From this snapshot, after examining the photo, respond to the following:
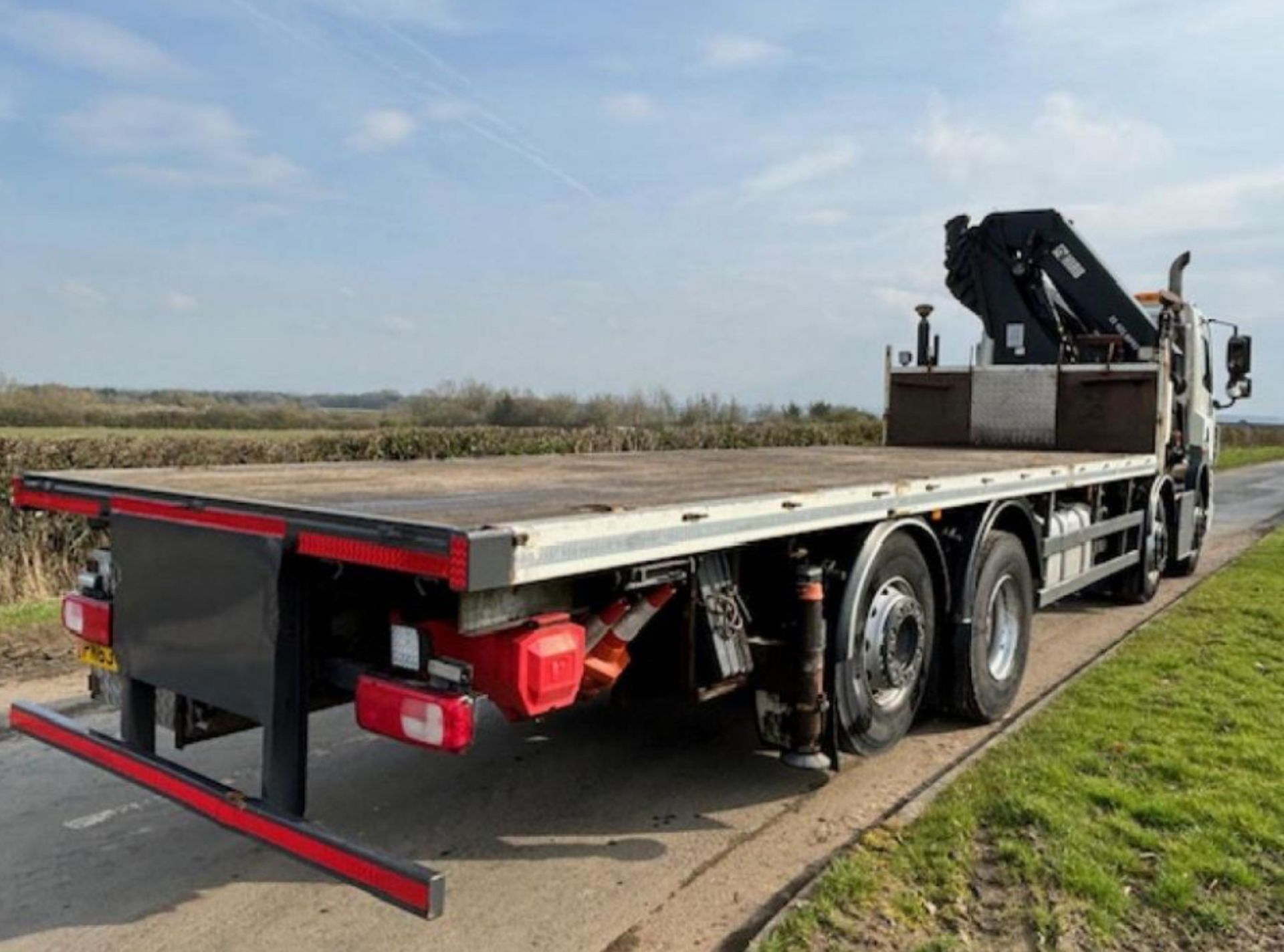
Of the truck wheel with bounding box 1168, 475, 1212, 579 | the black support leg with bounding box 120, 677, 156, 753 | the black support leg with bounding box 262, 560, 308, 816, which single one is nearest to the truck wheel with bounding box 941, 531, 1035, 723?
the black support leg with bounding box 262, 560, 308, 816

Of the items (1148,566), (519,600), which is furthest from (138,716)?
(1148,566)

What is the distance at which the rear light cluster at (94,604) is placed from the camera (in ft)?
13.0

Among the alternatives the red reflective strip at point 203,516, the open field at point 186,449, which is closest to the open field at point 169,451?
the open field at point 186,449

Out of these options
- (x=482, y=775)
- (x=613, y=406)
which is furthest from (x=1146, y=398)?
(x=613, y=406)

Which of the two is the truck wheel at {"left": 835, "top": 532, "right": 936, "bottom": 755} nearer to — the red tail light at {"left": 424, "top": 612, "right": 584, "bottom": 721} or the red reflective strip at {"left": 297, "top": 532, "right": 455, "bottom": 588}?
the red tail light at {"left": 424, "top": 612, "right": 584, "bottom": 721}

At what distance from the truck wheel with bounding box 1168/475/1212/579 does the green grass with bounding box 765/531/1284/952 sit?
5.61 meters

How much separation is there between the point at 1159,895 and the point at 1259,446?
6101cm

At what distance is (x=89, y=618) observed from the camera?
3988 millimetres

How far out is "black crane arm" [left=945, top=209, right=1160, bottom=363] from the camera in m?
10.3

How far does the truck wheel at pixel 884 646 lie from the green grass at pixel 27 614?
600 centimetres

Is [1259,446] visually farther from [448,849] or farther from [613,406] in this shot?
[448,849]

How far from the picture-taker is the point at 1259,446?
2226 inches

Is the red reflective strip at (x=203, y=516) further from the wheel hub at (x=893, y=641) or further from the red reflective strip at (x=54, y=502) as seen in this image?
the wheel hub at (x=893, y=641)

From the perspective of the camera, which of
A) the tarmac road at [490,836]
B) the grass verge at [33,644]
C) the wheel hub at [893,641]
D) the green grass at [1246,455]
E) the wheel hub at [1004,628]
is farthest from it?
the green grass at [1246,455]
